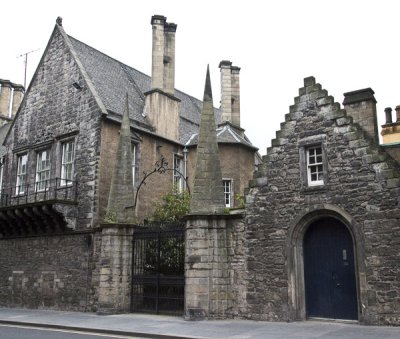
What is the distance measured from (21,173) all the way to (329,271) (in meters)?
17.8

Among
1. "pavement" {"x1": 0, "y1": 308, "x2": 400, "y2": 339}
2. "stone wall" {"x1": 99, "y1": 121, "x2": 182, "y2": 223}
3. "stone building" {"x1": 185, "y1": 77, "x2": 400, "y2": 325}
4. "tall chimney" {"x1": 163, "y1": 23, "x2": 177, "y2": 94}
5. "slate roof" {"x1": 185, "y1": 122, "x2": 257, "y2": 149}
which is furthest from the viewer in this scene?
"tall chimney" {"x1": 163, "y1": 23, "x2": 177, "y2": 94}

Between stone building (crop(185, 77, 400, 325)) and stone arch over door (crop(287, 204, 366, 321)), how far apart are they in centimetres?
3

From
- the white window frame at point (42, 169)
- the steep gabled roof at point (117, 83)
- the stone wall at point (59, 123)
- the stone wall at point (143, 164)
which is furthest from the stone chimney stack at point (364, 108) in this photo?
the white window frame at point (42, 169)

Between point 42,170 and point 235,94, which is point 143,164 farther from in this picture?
point 235,94

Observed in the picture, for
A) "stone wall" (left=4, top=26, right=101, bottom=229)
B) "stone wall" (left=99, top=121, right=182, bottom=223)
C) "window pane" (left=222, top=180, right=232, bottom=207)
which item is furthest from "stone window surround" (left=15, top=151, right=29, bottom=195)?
"window pane" (left=222, top=180, right=232, bottom=207)

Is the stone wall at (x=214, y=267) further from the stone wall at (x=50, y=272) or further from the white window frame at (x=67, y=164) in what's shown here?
the white window frame at (x=67, y=164)

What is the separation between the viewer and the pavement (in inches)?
436

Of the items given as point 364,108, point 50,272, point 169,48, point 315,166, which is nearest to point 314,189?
point 315,166

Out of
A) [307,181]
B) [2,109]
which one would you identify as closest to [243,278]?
[307,181]

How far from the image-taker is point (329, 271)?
1367 cm

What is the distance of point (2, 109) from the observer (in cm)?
3756

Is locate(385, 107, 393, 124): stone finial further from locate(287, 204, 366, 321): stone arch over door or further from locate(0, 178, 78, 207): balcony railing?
locate(0, 178, 78, 207): balcony railing

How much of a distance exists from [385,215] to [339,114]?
326 cm

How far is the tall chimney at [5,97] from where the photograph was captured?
121ft
